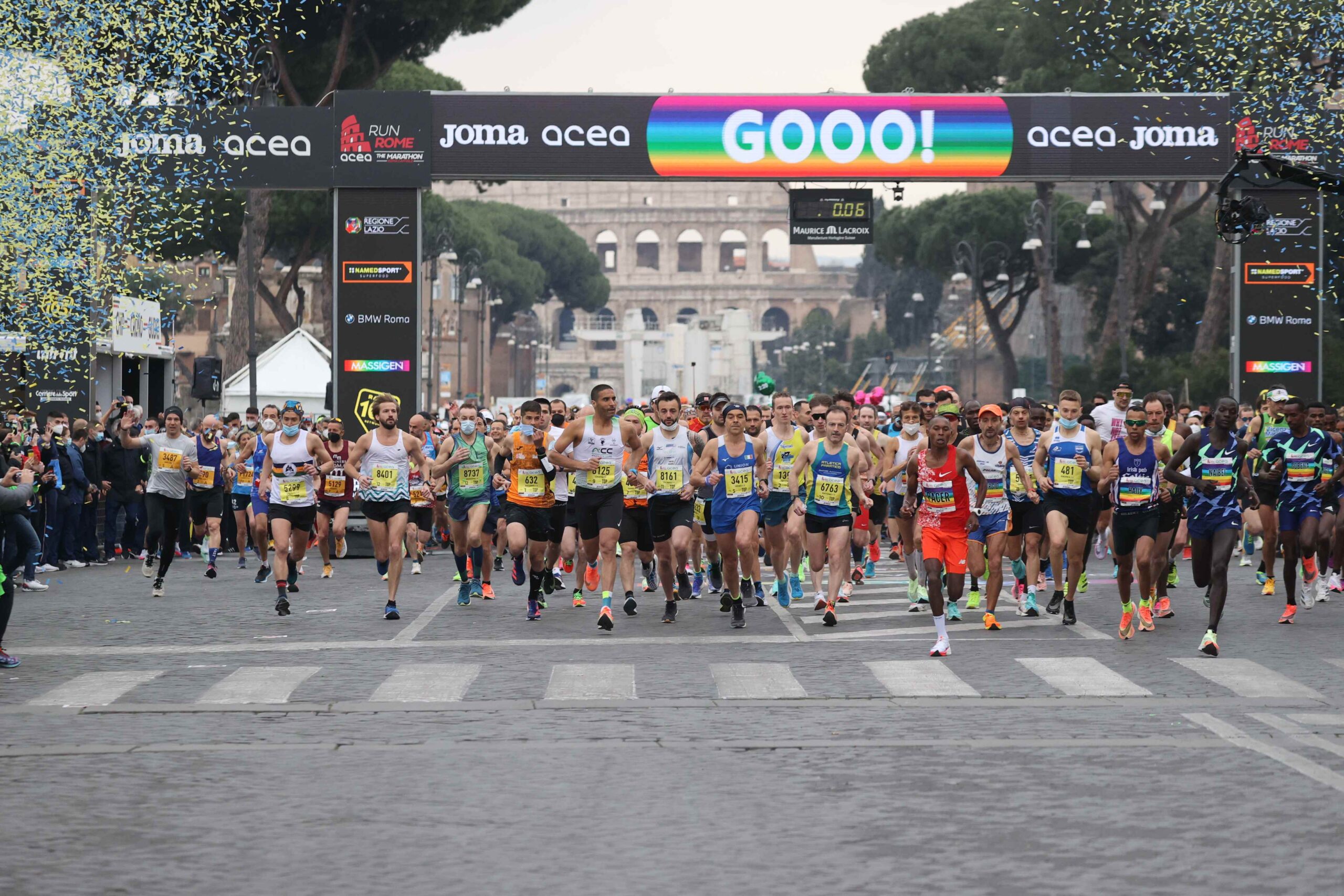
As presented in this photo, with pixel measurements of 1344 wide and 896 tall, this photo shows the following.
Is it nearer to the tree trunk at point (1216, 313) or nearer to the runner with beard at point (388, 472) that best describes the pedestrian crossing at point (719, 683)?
the runner with beard at point (388, 472)

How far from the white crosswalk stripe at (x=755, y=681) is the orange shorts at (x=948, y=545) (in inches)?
59.7

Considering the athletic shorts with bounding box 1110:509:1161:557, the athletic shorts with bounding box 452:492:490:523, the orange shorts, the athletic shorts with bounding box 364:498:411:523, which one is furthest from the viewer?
the athletic shorts with bounding box 452:492:490:523

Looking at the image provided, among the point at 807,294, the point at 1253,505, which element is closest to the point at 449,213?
the point at 1253,505

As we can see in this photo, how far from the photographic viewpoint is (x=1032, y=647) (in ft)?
43.8

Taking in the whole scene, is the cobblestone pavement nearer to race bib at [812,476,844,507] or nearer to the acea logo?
race bib at [812,476,844,507]

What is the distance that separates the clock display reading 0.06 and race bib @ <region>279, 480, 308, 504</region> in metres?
13.1

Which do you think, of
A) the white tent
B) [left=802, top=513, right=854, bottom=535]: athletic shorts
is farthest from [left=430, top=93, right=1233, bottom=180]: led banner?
the white tent

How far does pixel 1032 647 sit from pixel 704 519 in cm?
524

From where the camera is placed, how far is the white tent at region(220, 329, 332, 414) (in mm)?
39562

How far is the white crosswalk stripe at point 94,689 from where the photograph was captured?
10797 millimetres

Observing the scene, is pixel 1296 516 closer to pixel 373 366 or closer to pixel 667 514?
pixel 667 514

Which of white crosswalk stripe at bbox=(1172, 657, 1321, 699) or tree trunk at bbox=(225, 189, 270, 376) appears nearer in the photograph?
white crosswalk stripe at bbox=(1172, 657, 1321, 699)

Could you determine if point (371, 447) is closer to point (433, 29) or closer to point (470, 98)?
point (470, 98)

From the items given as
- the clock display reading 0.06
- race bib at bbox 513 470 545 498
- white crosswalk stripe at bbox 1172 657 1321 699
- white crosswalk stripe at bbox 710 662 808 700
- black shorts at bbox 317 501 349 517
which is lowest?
white crosswalk stripe at bbox 710 662 808 700
